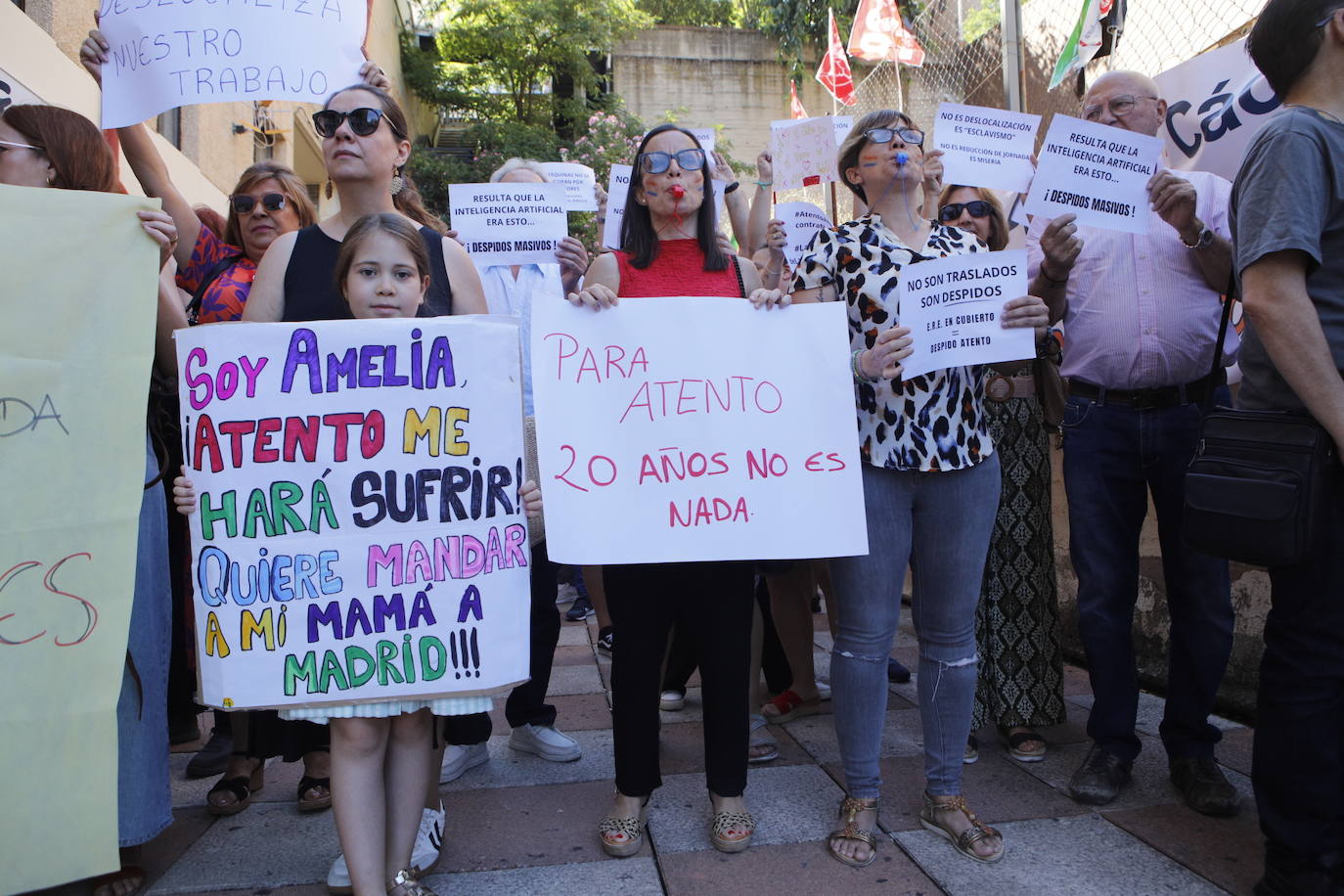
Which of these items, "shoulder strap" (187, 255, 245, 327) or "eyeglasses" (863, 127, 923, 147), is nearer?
"eyeglasses" (863, 127, 923, 147)

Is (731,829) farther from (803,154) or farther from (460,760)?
(803,154)

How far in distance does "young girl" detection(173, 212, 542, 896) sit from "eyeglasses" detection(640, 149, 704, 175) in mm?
720

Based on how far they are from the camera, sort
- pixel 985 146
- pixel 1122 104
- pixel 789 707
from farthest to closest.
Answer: pixel 789 707
pixel 985 146
pixel 1122 104

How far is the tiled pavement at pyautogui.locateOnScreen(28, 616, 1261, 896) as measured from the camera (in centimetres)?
251

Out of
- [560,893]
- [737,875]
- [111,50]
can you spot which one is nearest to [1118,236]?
[737,875]

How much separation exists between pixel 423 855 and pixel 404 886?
0.21 m

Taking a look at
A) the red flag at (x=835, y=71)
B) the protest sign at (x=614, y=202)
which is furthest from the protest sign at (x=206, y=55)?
the red flag at (x=835, y=71)

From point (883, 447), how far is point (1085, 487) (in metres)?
0.86

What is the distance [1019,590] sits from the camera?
11.4ft

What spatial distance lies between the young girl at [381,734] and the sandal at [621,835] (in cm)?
51

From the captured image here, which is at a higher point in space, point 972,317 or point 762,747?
point 972,317

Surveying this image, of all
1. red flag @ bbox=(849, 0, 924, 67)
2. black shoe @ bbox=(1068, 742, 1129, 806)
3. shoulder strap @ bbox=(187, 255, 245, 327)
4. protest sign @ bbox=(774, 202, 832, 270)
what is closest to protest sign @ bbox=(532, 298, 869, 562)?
black shoe @ bbox=(1068, 742, 1129, 806)

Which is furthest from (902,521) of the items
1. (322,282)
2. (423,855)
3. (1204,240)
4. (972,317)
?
(322,282)

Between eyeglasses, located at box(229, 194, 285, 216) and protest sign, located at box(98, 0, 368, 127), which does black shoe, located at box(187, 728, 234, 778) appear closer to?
eyeglasses, located at box(229, 194, 285, 216)
